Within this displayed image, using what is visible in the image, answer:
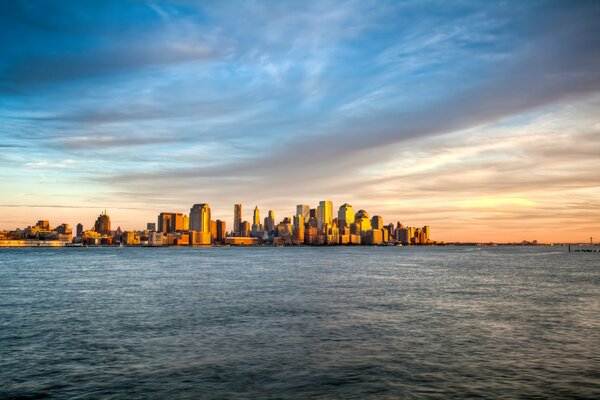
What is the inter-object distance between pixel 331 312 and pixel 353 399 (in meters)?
28.0

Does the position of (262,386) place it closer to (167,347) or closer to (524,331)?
(167,347)

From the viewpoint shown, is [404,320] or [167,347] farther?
[404,320]

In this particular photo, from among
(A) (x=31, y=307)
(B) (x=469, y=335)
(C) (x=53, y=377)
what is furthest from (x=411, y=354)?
(A) (x=31, y=307)

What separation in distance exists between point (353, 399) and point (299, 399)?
276cm

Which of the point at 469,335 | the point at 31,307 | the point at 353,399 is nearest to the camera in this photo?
the point at 353,399

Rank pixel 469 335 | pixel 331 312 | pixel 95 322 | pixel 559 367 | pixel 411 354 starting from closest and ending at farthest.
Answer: pixel 559 367 < pixel 411 354 < pixel 469 335 < pixel 95 322 < pixel 331 312

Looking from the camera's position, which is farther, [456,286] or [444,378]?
[456,286]

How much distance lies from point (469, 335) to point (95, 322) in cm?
3458

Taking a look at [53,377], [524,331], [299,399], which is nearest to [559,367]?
[524,331]

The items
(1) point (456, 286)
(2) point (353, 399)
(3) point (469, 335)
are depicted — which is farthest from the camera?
(1) point (456, 286)

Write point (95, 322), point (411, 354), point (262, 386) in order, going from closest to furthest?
point (262, 386) < point (411, 354) < point (95, 322)

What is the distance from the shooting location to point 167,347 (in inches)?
1389

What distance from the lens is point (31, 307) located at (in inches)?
2207

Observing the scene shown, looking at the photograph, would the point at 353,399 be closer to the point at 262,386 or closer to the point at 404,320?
the point at 262,386
